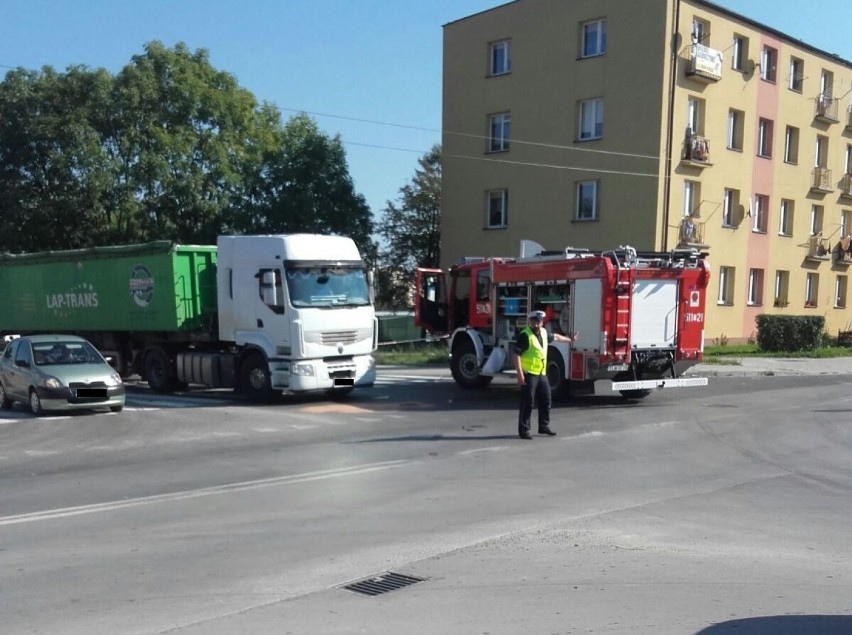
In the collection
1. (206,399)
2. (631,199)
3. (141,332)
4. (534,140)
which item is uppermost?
(534,140)

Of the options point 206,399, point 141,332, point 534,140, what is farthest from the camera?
point 534,140

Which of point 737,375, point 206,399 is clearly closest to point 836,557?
point 206,399

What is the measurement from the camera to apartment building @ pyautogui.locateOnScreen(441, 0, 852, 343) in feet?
99.8

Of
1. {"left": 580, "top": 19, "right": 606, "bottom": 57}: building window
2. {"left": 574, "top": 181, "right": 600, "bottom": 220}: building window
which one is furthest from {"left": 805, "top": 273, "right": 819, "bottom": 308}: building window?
{"left": 580, "top": 19, "right": 606, "bottom": 57}: building window

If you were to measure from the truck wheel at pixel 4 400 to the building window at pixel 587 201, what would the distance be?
21.1 m

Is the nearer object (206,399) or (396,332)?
(206,399)

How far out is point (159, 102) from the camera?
38000 millimetres

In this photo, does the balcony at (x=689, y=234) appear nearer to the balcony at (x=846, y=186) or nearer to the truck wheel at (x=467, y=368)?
the balcony at (x=846, y=186)

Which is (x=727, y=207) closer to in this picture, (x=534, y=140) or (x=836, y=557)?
(x=534, y=140)

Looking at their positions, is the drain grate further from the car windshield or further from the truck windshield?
the car windshield

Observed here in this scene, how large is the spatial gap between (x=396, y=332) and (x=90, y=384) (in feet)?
76.5

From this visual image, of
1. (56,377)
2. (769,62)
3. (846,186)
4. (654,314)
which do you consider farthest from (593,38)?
(56,377)

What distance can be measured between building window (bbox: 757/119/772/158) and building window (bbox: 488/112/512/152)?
32.8ft

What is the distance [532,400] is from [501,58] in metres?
24.9
